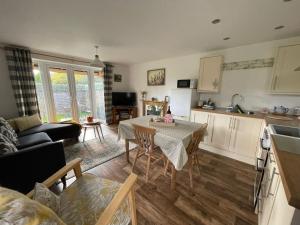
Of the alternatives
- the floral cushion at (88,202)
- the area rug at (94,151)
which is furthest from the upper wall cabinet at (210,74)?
the floral cushion at (88,202)

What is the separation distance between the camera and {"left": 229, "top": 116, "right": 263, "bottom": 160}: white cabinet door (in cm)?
237

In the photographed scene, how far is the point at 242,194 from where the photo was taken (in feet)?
5.82

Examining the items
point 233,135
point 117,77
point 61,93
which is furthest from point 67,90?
point 233,135

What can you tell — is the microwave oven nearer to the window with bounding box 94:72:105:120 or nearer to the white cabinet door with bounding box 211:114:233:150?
the white cabinet door with bounding box 211:114:233:150

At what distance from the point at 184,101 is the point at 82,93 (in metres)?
3.42

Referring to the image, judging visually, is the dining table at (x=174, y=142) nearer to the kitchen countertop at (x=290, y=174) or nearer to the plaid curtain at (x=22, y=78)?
the kitchen countertop at (x=290, y=174)

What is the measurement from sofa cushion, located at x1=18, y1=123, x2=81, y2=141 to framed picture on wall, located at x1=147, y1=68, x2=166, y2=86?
2.71 meters

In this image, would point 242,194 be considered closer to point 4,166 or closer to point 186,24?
point 186,24

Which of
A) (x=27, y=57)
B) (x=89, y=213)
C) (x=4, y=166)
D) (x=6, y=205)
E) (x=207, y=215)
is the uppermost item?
(x=27, y=57)

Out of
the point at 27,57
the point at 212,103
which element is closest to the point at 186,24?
the point at 212,103

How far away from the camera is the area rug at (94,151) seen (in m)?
2.45

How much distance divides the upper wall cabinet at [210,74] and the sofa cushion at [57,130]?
3.29 meters

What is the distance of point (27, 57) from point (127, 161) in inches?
132

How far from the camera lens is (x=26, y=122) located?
9.38ft
